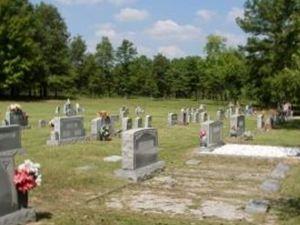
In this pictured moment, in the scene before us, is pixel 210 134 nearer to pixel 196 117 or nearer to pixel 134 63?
pixel 196 117

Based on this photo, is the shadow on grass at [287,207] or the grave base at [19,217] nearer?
the grave base at [19,217]

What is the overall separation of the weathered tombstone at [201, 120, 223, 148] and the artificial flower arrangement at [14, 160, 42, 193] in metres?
12.5

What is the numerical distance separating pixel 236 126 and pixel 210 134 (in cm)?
641

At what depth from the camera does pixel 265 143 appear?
2500 cm

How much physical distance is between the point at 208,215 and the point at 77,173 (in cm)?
498

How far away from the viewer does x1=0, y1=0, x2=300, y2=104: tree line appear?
147 feet

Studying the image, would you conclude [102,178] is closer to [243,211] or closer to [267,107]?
[243,211]

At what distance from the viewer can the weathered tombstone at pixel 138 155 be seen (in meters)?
14.5

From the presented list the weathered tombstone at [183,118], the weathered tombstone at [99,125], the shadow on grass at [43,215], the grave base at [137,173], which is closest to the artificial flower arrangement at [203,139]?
the weathered tombstone at [99,125]

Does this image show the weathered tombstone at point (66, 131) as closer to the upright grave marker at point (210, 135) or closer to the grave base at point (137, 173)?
the upright grave marker at point (210, 135)

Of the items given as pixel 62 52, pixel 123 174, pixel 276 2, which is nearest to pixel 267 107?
pixel 276 2

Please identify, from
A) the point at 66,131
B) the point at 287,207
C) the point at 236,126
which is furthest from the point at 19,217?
the point at 236,126

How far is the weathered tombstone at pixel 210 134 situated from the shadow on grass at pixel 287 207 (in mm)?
9096

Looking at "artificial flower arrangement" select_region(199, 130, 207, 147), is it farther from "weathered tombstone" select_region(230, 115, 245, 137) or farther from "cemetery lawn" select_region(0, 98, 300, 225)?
"weathered tombstone" select_region(230, 115, 245, 137)
